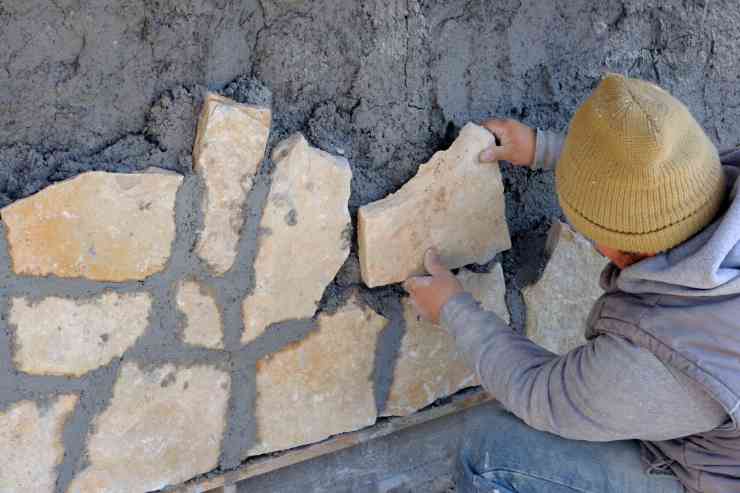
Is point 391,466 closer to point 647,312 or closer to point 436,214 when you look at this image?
point 436,214

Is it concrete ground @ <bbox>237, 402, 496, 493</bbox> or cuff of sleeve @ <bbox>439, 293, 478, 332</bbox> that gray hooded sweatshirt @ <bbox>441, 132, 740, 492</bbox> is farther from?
concrete ground @ <bbox>237, 402, 496, 493</bbox>

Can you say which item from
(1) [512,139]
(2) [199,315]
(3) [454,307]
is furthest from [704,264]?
(2) [199,315]

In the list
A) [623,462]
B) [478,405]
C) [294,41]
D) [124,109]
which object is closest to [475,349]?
[623,462]

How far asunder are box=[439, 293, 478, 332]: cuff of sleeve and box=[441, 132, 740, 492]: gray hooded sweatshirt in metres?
0.05

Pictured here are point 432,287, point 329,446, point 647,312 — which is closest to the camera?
point 647,312

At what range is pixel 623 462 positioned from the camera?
5.61 feet

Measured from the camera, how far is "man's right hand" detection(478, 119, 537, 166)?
1.84 metres

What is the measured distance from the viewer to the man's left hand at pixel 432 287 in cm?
176

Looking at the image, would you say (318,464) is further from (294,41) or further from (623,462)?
(294,41)

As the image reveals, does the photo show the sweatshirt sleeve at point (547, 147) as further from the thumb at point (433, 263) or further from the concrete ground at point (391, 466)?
the concrete ground at point (391, 466)

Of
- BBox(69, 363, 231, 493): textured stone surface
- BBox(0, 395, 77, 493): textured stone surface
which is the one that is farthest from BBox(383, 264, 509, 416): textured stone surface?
BBox(0, 395, 77, 493): textured stone surface

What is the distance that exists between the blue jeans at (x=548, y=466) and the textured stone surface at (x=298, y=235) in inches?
18.7

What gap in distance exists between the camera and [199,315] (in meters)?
1.66

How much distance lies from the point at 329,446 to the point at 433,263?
0.48 m
